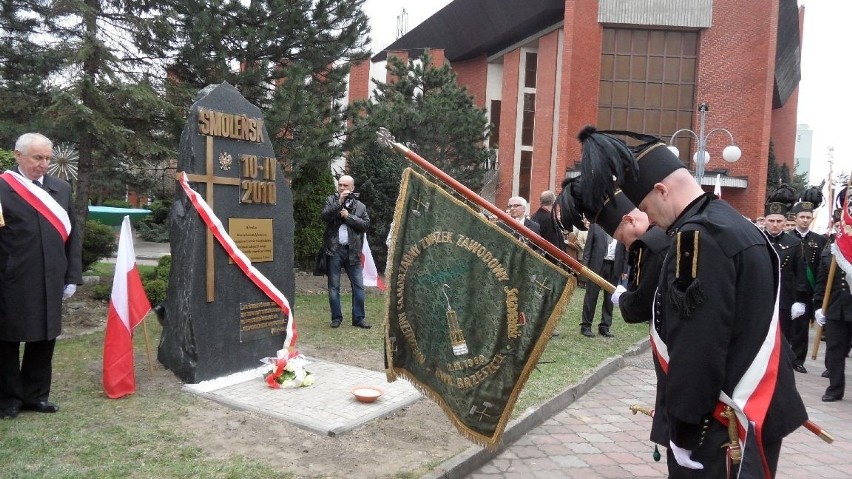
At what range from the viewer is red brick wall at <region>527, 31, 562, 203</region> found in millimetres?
27891

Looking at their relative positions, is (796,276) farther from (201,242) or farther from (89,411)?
(89,411)

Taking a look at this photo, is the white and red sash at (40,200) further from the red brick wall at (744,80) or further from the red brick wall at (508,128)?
the red brick wall at (508,128)

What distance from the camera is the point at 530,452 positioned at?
463 cm

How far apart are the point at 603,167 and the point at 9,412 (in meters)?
4.58

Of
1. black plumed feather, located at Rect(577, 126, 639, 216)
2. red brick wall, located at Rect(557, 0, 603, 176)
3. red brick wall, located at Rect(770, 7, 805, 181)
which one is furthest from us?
red brick wall, located at Rect(770, 7, 805, 181)

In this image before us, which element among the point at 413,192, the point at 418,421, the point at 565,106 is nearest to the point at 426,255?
the point at 413,192

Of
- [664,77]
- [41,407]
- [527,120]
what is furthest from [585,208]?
[527,120]

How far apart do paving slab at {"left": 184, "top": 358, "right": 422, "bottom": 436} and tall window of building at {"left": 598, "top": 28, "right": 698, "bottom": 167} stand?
2226 centimetres

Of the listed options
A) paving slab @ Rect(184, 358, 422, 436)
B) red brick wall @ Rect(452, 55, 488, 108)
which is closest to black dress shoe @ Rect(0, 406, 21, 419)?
paving slab @ Rect(184, 358, 422, 436)

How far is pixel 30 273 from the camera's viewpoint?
15.1 ft

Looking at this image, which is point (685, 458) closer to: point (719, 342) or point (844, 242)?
point (719, 342)

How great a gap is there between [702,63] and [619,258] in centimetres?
2008

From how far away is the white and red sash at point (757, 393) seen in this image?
2215 mm

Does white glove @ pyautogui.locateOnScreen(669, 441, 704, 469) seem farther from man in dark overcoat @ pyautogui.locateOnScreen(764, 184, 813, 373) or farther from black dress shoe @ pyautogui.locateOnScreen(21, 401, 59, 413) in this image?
man in dark overcoat @ pyautogui.locateOnScreen(764, 184, 813, 373)
